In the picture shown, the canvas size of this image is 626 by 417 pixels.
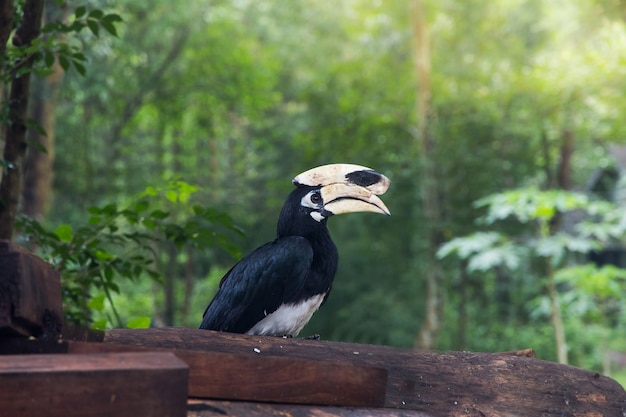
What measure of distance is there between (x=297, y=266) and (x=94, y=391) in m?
1.50

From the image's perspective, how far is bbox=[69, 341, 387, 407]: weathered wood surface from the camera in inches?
55.6

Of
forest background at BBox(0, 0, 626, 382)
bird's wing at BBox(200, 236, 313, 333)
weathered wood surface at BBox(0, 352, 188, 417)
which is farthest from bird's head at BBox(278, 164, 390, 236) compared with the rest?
forest background at BBox(0, 0, 626, 382)

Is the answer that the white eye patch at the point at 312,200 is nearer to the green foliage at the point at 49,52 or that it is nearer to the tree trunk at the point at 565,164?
the green foliage at the point at 49,52

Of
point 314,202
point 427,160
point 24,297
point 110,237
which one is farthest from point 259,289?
point 427,160

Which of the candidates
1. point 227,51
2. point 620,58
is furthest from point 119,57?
point 620,58

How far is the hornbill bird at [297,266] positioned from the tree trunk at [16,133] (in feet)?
2.30

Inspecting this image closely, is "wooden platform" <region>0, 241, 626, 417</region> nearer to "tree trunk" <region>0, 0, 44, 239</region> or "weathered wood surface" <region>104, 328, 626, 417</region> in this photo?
"weathered wood surface" <region>104, 328, 626, 417</region>

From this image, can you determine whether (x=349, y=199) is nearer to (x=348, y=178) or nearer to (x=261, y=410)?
(x=348, y=178)

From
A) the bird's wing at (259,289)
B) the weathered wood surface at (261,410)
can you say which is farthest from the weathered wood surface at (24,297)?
the bird's wing at (259,289)

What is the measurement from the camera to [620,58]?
10562mm

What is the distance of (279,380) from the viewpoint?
1.46m

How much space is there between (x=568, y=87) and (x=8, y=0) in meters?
10.1

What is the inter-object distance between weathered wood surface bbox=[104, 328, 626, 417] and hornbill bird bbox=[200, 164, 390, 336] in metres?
0.76

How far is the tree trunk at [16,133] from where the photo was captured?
8.57 ft
